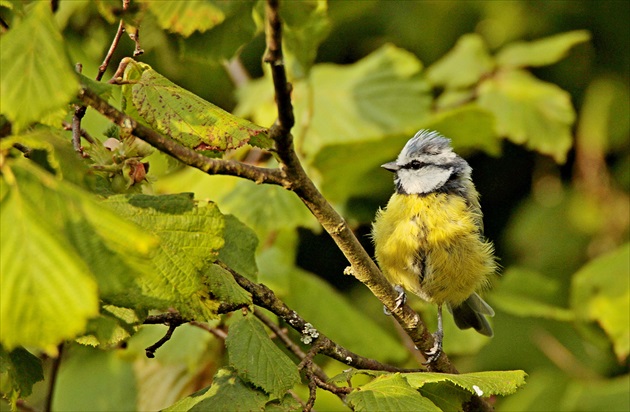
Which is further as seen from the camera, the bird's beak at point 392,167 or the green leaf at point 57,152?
the bird's beak at point 392,167

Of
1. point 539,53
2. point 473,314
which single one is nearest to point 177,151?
point 473,314

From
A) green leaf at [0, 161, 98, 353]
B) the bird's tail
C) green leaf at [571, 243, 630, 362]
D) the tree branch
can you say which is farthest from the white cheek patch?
green leaf at [0, 161, 98, 353]

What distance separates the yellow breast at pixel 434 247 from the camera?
3.16 meters

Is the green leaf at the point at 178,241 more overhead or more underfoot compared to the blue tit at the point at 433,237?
more overhead

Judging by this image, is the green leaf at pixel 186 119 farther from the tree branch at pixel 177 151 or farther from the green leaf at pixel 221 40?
the green leaf at pixel 221 40

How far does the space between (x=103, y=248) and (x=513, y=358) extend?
4.40 meters

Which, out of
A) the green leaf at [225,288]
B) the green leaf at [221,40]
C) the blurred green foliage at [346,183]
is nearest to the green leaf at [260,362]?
the blurred green foliage at [346,183]

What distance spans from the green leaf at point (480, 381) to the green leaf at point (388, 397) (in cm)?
3

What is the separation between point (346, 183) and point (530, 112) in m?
1.16

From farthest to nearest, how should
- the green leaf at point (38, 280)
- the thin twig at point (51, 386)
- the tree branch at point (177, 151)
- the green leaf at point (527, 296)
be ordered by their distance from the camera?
the green leaf at point (527, 296)
the thin twig at point (51, 386)
the tree branch at point (177, 151)
the green leaf at point (38, 280)

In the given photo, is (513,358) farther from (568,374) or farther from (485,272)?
(485,272)

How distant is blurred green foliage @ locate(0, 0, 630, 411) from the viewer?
1303 millimetres

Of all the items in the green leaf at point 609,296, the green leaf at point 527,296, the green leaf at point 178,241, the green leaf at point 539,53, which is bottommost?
the green leaf at point 527,296

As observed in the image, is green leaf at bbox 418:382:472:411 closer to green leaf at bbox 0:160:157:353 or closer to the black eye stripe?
green leaf at bbox 0:160:157:353
